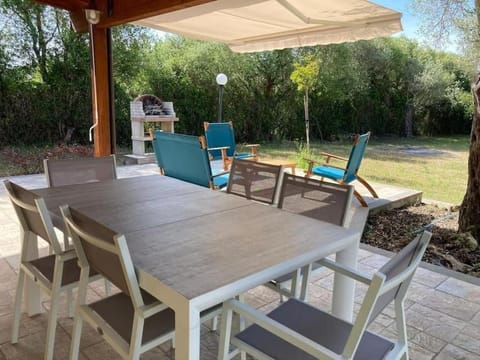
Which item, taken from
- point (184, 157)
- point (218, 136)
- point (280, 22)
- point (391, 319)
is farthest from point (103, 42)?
point (391, 319)

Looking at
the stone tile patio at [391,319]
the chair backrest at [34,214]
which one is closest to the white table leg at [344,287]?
the stone tile patio at [391,319]

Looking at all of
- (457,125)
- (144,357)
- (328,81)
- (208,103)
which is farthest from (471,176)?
(457,125)

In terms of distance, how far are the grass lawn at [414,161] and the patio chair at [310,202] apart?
157 inches

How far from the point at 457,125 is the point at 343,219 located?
14.5m

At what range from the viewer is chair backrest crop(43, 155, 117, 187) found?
8.52ft

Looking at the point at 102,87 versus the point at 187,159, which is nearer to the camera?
the point at 187,159

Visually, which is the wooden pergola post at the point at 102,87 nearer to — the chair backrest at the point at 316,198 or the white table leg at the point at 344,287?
the chair backrest at the point at 316,198

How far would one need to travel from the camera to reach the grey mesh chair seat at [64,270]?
185 centimetres

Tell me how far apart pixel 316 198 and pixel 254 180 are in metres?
0.54

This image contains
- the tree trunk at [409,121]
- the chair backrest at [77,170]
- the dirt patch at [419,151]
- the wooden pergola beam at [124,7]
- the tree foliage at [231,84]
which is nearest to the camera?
the chair backrest at [77,170]

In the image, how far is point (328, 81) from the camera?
1116 centimetres

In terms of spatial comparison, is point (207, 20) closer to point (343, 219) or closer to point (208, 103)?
point (343, 219)

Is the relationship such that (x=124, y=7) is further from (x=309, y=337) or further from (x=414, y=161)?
(x=414, y=161)

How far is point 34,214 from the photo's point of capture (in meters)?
1.77
